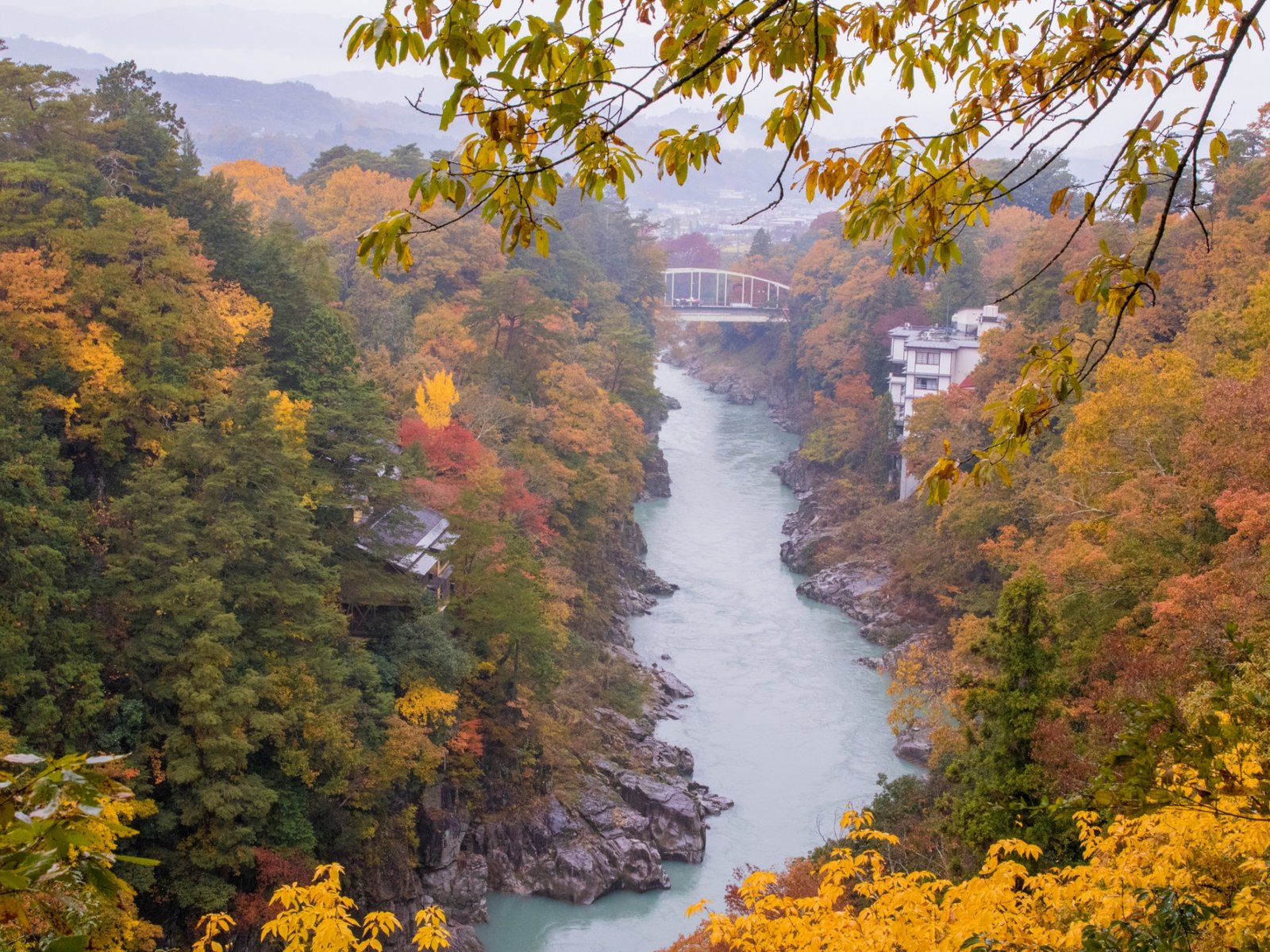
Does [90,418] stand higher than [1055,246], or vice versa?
[1055,246]

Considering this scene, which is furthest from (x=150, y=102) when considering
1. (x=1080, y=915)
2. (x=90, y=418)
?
(x=1080, y=915)

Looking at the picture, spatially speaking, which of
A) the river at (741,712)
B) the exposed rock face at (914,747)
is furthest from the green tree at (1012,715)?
the exposed rock face at (914,747)

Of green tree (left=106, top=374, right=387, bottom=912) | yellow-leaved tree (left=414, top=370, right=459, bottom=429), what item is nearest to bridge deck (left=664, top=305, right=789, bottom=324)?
yellow-leaved tree (left=414, top=370, right=459, bottom=429)

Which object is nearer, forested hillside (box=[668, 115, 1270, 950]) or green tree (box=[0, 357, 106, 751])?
forested hillside (box=[668, 115, 1270, 950])

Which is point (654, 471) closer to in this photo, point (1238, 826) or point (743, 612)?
point (743, 612)

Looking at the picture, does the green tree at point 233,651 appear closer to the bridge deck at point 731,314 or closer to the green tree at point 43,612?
the green tree at point 43,612

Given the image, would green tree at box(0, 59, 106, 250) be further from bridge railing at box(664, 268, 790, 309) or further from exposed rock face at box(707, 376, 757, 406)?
bridge railing at box(664, 268, 790, 309)
